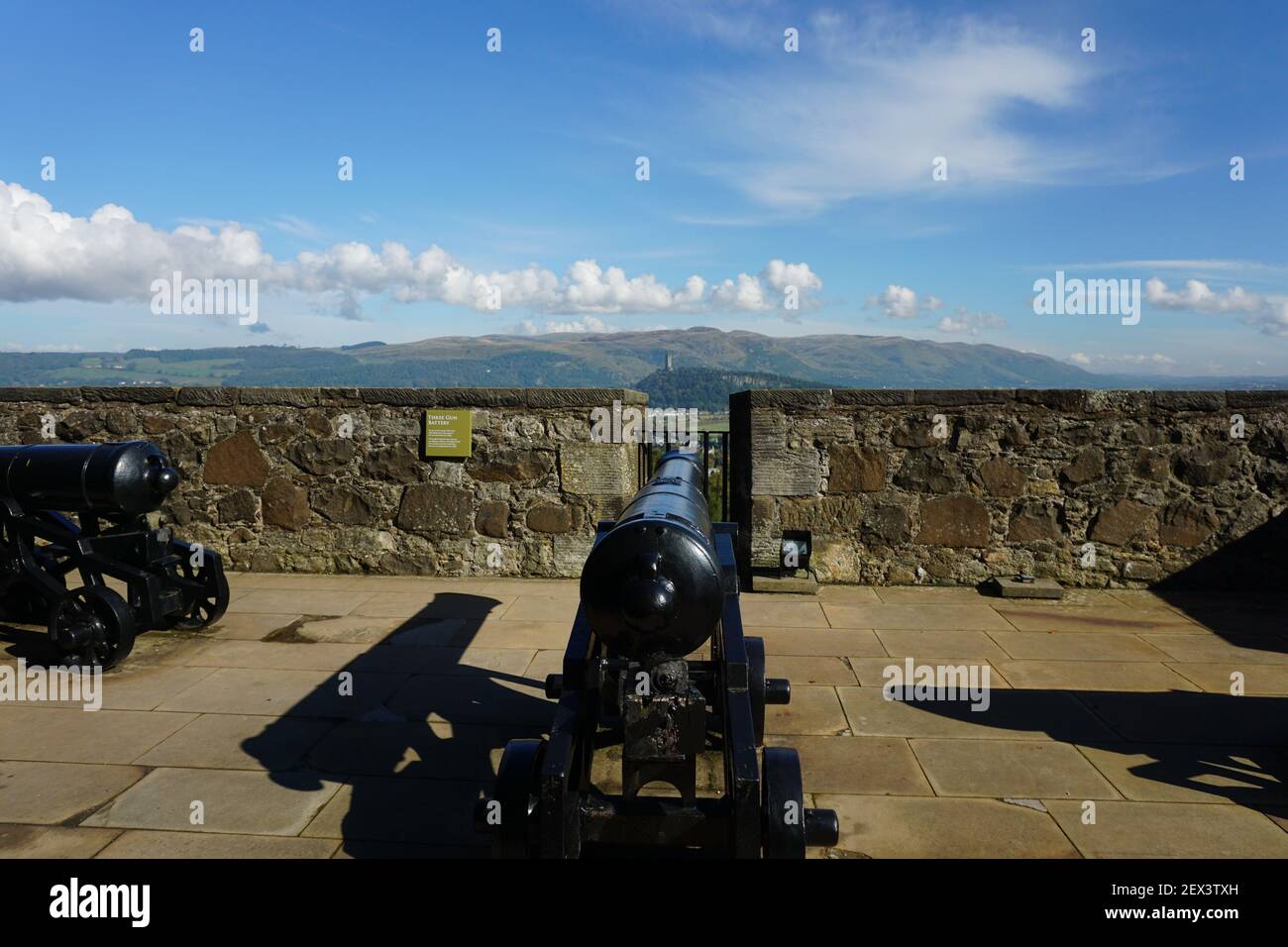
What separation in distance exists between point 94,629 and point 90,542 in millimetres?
668

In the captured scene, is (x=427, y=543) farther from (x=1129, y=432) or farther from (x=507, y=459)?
(x=1129, y=432)

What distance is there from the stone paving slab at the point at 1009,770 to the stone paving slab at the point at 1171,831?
0.13m

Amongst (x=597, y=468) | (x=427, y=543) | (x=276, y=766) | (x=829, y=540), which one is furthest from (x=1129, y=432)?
(x=276, y=766)

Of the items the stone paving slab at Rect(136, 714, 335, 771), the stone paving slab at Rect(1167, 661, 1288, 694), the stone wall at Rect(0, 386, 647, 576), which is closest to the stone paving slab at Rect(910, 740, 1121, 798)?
the stone paving slab at Rect(1167, 661, 1288, 694)

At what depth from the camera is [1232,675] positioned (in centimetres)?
511

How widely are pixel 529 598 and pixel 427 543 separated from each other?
1.33 meters

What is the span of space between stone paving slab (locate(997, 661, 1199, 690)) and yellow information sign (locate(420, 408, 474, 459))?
4.61 meters

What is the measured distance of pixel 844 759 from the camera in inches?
155

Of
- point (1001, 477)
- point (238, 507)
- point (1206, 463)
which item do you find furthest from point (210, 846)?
point (1206, 463)

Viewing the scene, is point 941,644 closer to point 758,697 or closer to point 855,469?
point 855,469

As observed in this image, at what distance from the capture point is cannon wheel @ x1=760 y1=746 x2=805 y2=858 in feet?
8.64

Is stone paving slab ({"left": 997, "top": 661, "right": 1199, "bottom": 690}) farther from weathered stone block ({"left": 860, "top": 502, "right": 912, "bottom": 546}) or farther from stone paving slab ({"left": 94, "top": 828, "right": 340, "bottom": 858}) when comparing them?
stone paving slab ({"left": 94, "top": 828, "right": 340, "bottom": 858})

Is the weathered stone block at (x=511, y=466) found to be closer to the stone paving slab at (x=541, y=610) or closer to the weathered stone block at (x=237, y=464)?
the stone paving slab at (x=541, y=610)
